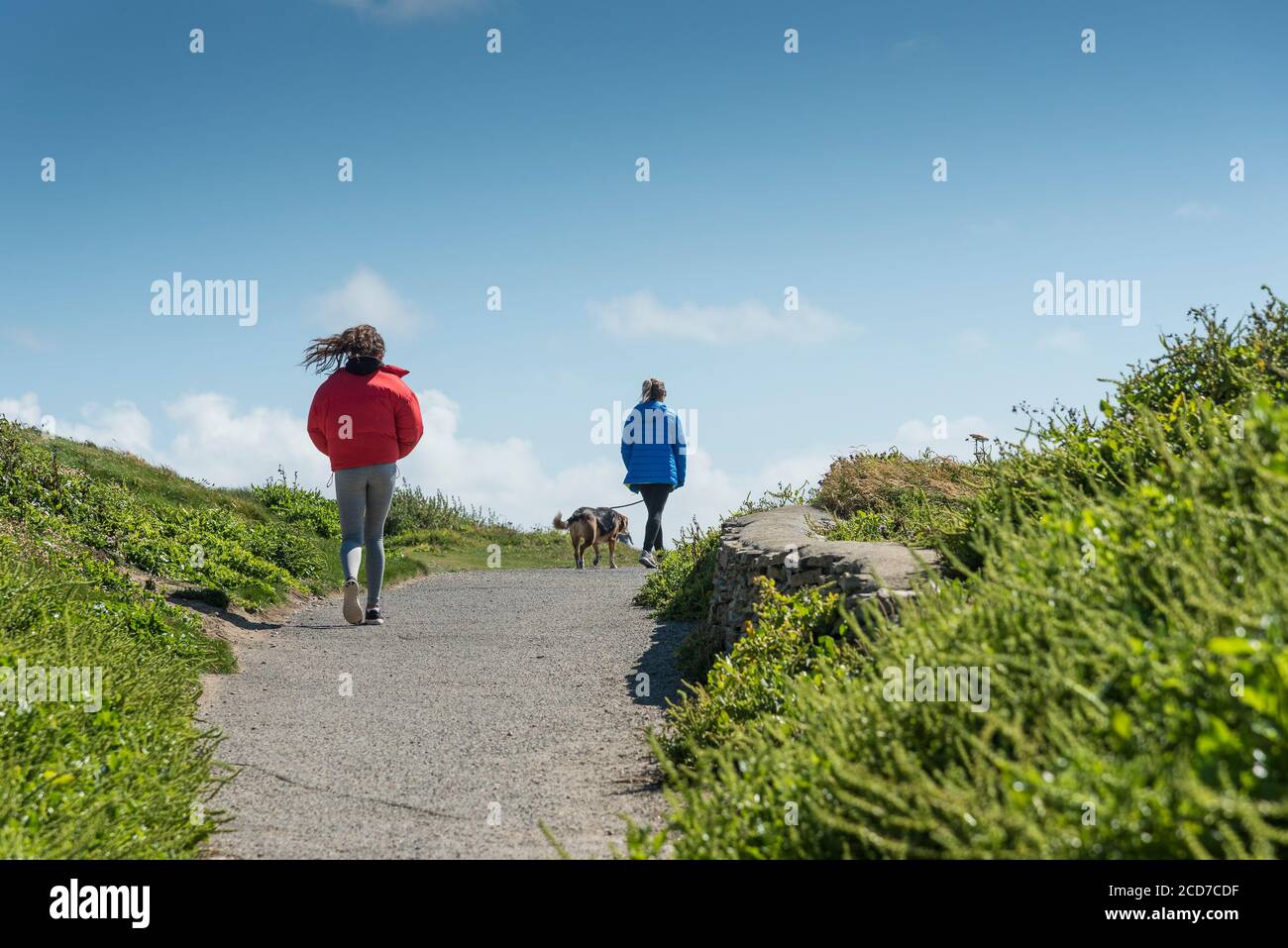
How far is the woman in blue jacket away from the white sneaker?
19.2ft

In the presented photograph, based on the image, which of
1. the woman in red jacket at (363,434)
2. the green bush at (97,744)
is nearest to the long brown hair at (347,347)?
the woman in red jacket at (363,434)

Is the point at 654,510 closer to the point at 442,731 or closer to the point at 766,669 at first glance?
the point at 442,731

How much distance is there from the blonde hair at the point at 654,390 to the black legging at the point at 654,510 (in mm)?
1412

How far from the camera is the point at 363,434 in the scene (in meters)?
10.8

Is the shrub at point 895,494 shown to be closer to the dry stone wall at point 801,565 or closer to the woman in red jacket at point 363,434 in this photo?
the dry stone wall at point 801,565

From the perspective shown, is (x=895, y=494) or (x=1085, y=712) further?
(x=895, y=494)

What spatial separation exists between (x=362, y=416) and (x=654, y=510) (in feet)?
22.7

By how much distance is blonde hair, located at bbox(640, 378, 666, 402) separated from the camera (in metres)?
16.6

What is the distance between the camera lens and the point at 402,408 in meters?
11.0

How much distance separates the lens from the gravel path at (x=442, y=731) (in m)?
5.38

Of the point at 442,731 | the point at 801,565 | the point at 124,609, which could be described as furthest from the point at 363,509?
the point at 801,565

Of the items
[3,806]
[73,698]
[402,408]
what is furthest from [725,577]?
[3,806]
